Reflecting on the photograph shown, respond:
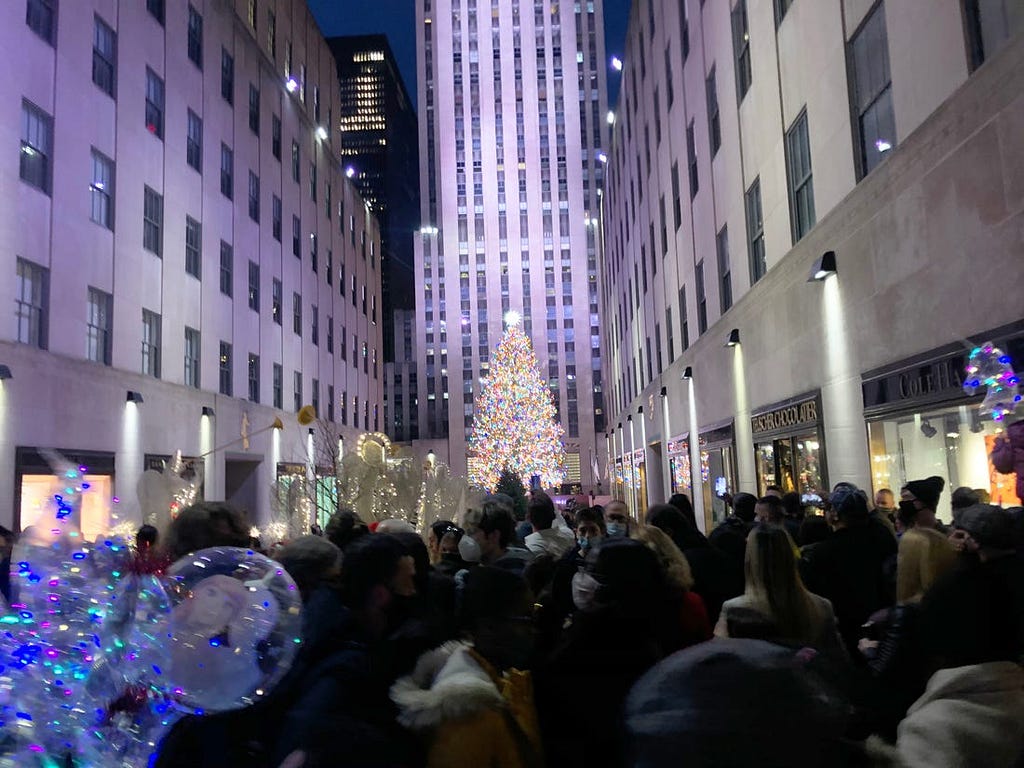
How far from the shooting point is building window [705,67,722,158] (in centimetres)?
1859

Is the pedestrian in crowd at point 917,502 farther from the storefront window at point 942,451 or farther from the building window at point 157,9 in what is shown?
the building window at point 157,9

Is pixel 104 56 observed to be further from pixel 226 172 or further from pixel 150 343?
pixel 226 172

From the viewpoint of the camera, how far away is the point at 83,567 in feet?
Result: 9.58

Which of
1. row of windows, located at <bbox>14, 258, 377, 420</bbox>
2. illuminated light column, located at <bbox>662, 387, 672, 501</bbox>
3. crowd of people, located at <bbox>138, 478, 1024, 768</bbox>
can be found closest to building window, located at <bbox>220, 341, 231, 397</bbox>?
row of windows, located at <bbox>14, 258, 377, 420</bbox>

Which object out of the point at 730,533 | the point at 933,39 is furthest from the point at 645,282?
the point at 730,533

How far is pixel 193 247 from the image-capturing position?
2567 cm

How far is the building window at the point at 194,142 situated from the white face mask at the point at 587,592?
25.6m

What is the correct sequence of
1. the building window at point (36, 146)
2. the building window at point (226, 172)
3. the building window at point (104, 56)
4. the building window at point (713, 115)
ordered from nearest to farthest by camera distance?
the building window at point (36, 146) → the building window at point (713, 115) → the building window at point (104, 56) → the building window at point (226, 172)

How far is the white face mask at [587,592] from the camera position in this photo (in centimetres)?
289

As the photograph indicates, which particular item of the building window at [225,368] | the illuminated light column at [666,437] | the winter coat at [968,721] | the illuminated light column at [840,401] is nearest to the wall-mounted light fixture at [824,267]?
the illuminated light column at [840,401]

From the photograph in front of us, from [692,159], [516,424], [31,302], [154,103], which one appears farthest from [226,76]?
[516,424]

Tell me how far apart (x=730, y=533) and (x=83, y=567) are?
4784mm

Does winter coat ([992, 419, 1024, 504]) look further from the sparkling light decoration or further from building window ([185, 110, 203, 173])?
building window ([185, 110, 203, 173])

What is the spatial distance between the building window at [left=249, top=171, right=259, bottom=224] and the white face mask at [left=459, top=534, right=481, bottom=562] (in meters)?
27.6
